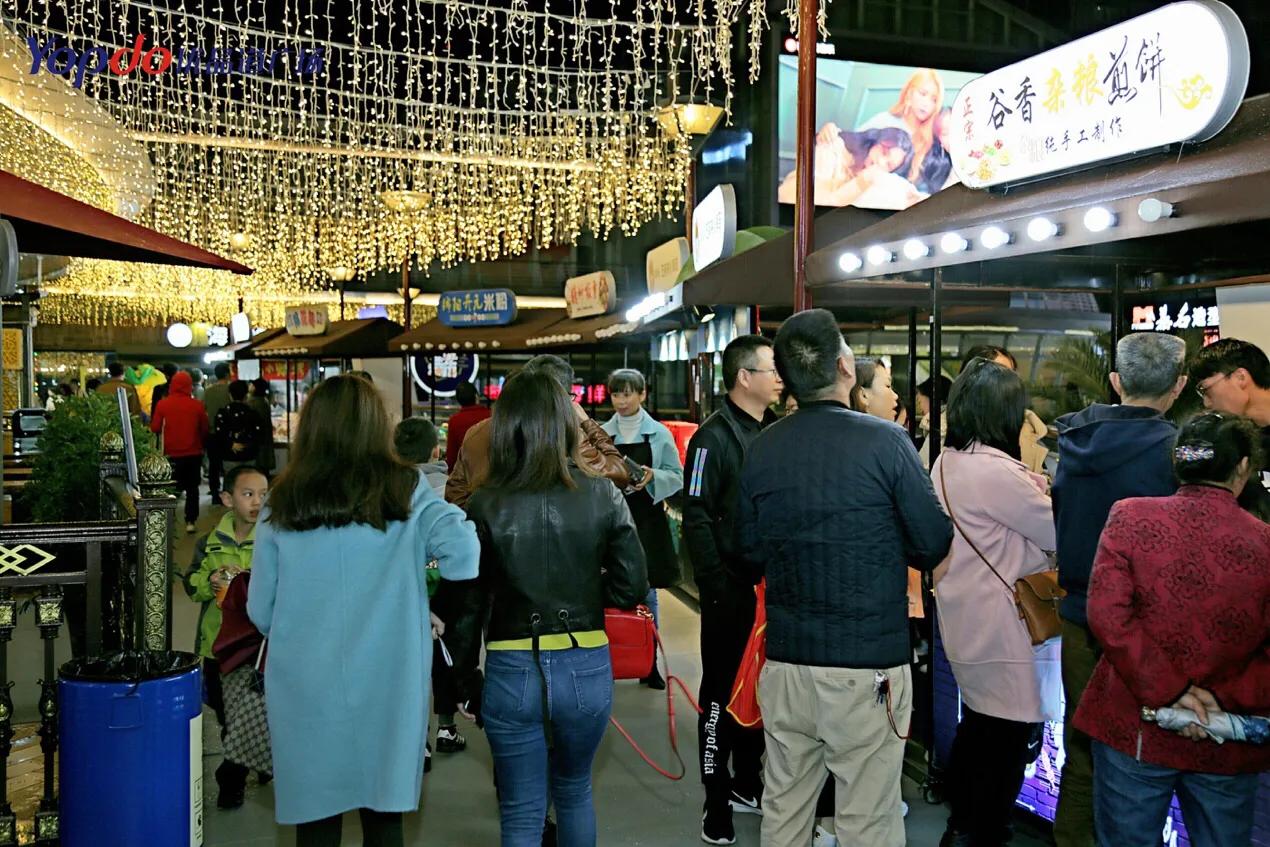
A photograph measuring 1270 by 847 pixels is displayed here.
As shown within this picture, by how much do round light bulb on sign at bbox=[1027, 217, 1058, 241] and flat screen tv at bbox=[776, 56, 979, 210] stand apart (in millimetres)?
12407

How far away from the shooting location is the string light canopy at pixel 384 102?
870 cm

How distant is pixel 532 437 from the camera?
2.89m

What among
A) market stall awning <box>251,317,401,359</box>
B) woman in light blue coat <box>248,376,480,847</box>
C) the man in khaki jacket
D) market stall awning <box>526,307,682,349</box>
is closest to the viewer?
woman in light blue coat <box>248,376,480,847</box>

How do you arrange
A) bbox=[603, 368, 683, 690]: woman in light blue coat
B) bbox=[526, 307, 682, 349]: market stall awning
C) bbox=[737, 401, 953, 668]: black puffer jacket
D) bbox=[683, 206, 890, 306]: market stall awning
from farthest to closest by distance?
bbox=[526, 307, 682, 349]: market stall awning → bbox=[683, 206, 890, 306]: market stall awning → bbox=[603, 368, 683, 690]: woman in light blue coat → bbox=[737, 401, 953, 668]: black puffer jacket

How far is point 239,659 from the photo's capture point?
141 inches

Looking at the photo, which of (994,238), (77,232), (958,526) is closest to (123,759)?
(77,232)

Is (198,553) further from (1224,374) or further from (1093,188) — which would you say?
(1224,374)

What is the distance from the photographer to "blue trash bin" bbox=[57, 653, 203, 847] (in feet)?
10.2

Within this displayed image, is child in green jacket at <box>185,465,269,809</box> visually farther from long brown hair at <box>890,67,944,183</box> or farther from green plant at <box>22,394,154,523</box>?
long brown hair at <box>890,67,944,183</box>

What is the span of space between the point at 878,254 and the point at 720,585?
1655mm

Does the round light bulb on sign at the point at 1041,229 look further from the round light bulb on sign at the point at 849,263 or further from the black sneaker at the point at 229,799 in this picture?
the black sneaker at the point at 229,799

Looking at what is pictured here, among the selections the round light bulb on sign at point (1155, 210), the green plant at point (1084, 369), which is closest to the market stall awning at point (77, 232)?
the round light bulb on sign at point (1155, 210)

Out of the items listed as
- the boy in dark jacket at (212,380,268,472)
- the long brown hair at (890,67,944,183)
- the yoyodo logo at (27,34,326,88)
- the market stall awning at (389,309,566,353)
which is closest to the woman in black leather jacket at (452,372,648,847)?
→ the yoyodo logo at (27,34,326,88)

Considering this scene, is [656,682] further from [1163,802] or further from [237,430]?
[237,430]
